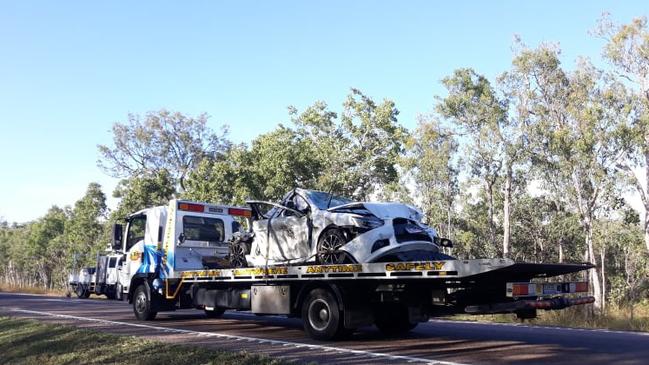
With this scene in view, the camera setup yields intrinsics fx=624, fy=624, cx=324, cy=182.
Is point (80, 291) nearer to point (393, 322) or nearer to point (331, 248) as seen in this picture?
point (393, 322)

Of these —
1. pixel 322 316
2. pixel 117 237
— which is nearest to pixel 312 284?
pixel 322 316

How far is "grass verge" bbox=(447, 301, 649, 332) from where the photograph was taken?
49.9ft

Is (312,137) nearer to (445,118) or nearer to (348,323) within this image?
(445,118)

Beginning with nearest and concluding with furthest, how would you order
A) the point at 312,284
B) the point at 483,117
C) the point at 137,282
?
the point at 312,284
the point at 137,282
the point at 483,117

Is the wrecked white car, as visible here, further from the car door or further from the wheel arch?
the wheel arch

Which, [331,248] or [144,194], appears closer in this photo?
[331,248]

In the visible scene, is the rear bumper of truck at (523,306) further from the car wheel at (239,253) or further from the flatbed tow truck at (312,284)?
the car wheel at (239,253)

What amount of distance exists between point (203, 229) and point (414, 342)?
6594mm

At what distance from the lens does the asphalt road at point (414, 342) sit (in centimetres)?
869

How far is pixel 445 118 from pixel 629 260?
16.6 meters

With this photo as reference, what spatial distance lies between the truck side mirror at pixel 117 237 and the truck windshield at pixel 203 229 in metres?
2.21

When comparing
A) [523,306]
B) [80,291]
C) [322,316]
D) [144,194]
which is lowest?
[80,291]

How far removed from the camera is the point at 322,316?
10680mm

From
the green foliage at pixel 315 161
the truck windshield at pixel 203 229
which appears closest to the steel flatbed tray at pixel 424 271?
the truck windshield at pixel 203 229
